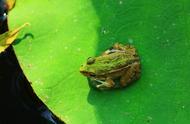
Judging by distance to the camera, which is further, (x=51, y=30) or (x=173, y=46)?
(x=51, y=30)

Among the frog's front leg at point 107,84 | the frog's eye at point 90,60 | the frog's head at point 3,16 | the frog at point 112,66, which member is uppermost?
the frog's head at point 3,16

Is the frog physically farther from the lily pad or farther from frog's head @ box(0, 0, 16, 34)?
frog's head @ box(0, 0, 16, 34)

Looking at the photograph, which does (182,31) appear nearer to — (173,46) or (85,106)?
(173,46)

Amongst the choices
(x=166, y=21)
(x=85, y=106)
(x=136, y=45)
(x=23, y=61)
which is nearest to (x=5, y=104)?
(x=23, y=61)

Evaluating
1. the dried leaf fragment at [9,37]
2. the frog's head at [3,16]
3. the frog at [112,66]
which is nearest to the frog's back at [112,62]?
the frog at [112,66]

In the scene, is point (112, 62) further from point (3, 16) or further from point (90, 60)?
point (3, 16)

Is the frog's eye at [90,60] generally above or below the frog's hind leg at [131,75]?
above

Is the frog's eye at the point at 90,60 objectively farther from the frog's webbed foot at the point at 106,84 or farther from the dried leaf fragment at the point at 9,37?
the dried leaf fragment at the point at 9,37
